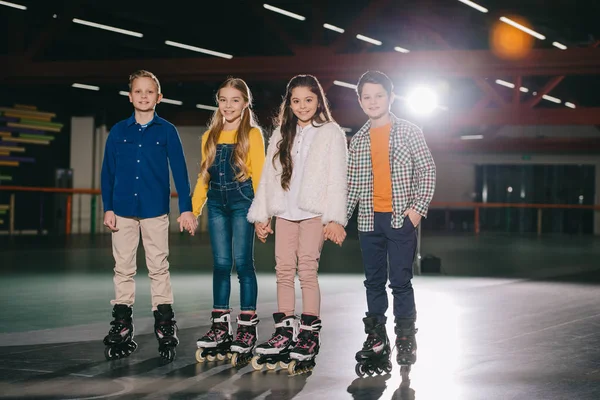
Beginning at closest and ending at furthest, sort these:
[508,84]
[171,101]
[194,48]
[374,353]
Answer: [374,353] → [194,48] → [171,101] → [508,84]

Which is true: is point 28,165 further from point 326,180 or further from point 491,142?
point 326,180

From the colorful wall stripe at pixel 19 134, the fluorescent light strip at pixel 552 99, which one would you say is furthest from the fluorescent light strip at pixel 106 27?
the fluorescent light strip at pixel 552 99

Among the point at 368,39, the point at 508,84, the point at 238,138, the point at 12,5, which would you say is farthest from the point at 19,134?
the point at 238,138

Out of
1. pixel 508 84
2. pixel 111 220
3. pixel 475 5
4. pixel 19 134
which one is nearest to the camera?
pixel 111 220

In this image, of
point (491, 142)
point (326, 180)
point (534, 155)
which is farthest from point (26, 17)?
point (534, 155)

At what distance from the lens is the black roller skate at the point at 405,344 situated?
395 centimetres

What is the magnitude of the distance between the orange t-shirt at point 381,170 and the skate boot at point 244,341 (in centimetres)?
78

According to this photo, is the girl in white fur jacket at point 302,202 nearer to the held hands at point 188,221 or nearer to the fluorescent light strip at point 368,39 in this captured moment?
the held hands at point 188,221

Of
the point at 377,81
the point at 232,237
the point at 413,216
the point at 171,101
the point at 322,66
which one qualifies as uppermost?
the point at 171,101

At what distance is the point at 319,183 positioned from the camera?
3934 millimetres

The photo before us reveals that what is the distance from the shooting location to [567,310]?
20.2 feet

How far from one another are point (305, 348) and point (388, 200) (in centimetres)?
76

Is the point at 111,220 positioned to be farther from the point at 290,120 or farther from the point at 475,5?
the point at 475,5

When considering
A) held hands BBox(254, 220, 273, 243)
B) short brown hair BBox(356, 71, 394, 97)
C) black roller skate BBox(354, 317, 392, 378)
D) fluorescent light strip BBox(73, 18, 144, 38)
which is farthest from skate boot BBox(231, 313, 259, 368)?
fluorescent light strip BBox(73, 18, 144, 38)
